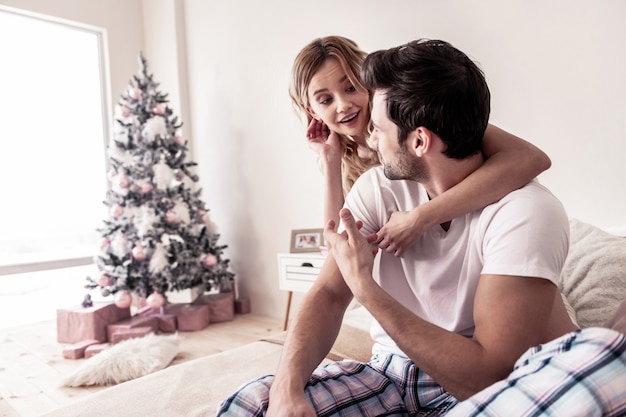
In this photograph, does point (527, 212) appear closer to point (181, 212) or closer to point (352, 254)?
point (352, 254)

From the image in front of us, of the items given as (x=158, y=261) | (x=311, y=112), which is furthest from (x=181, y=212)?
(x=311, y=112)

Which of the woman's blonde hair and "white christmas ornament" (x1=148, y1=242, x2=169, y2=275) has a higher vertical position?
the woman's blonde hair

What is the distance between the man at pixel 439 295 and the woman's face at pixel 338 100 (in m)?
0.55

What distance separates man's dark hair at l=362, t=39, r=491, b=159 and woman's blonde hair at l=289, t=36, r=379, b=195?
74 cm

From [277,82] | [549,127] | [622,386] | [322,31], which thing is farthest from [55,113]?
[622,386]

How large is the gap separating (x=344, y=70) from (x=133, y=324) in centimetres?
239

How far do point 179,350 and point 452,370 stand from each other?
2.43 metres

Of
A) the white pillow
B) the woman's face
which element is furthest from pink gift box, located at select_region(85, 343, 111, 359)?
the white pillow

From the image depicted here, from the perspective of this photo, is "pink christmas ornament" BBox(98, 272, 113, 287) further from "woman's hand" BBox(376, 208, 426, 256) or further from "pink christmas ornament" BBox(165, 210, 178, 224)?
"woman's hand" BBox(376, 208, 426, 256)


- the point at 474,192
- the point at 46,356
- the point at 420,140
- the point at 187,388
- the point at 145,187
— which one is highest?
the point at 145,187

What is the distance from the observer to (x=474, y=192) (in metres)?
1.04

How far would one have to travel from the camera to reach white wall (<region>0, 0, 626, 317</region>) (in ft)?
7.25

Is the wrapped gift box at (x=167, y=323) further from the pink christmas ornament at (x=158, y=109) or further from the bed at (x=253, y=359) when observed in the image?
the bed at (x=253, y=359)

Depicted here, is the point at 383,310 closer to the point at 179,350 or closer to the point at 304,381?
the point at 304,381
